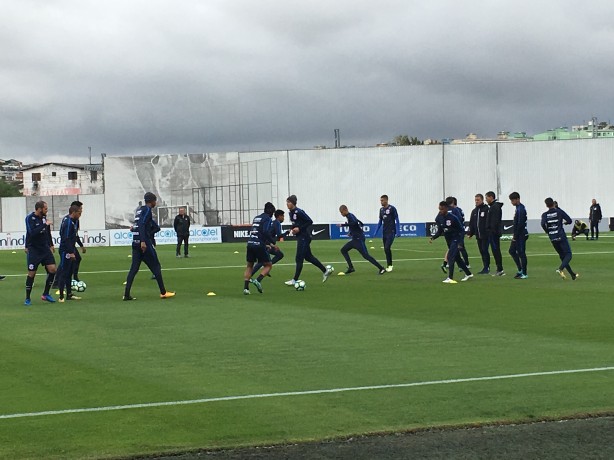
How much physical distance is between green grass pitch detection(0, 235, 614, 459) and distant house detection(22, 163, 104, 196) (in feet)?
392

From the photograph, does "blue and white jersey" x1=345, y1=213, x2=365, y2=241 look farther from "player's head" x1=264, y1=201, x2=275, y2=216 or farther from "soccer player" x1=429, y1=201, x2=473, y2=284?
"player's head" x1=264, y1=201, x2=275, y2=216

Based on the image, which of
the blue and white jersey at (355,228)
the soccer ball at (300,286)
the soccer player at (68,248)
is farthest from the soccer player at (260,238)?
the blue and white jersey at (355,228)

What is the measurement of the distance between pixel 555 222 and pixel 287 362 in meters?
13.7

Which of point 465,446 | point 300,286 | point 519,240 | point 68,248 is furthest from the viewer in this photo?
point 519,240

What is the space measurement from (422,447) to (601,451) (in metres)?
1.29

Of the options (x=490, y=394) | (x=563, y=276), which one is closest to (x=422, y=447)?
(x=490, y=394)

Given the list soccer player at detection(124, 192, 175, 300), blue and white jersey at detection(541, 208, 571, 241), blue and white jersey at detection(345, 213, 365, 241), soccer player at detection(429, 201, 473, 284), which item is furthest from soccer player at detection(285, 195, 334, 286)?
blue and white jersey at detection(541, 208, 571, 241)

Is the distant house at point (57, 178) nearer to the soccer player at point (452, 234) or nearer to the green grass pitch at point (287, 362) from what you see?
the soccer player at point (452, 234)

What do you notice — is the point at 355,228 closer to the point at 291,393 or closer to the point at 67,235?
the point at 67,235

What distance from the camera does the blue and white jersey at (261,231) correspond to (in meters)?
20.4

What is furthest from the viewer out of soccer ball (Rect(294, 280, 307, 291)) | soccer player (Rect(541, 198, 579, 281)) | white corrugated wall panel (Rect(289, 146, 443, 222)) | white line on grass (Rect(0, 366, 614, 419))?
white corrugated wall panel (Rect(289, 146, 443, 222))

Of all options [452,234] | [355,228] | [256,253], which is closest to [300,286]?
[256,253]

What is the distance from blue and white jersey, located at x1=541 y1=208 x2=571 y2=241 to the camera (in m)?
23.7

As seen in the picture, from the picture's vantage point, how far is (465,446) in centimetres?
749
